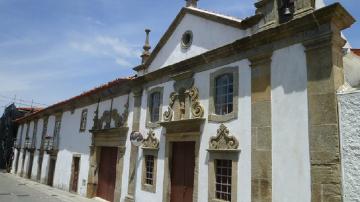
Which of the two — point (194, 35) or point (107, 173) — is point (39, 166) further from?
point (194, 35)

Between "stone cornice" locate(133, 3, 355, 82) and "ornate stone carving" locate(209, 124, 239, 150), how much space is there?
6.39ft

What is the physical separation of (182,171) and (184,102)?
2019 millimetres

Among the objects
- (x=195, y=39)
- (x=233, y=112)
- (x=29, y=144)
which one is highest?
(x=195, y=39)

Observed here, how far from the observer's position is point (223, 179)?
27.9ft

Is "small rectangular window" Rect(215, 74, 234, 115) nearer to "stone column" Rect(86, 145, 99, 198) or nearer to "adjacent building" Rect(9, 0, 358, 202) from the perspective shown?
"adjacent building" Rect(9, 0, 358, 202)

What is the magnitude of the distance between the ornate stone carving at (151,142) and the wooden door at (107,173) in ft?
9.24

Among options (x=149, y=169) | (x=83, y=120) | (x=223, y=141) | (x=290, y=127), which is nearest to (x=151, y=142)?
(x=149, y=169)

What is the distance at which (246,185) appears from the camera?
7.72 m

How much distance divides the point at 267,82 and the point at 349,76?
69.1 inches

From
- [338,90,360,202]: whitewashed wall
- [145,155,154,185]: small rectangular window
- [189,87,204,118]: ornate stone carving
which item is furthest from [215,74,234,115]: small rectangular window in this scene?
[145,155,154,185]: small rectangular window

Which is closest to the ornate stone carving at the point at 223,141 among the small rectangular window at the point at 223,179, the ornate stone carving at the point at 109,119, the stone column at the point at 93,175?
the small rectangular window at the point at 223,179

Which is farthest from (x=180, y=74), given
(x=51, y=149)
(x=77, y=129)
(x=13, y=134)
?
(x=13, y=134)

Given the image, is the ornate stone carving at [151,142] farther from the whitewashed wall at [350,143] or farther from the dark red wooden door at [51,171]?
the dark red wooden door at [51,171]

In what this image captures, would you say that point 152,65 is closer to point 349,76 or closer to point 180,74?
point 180,74
